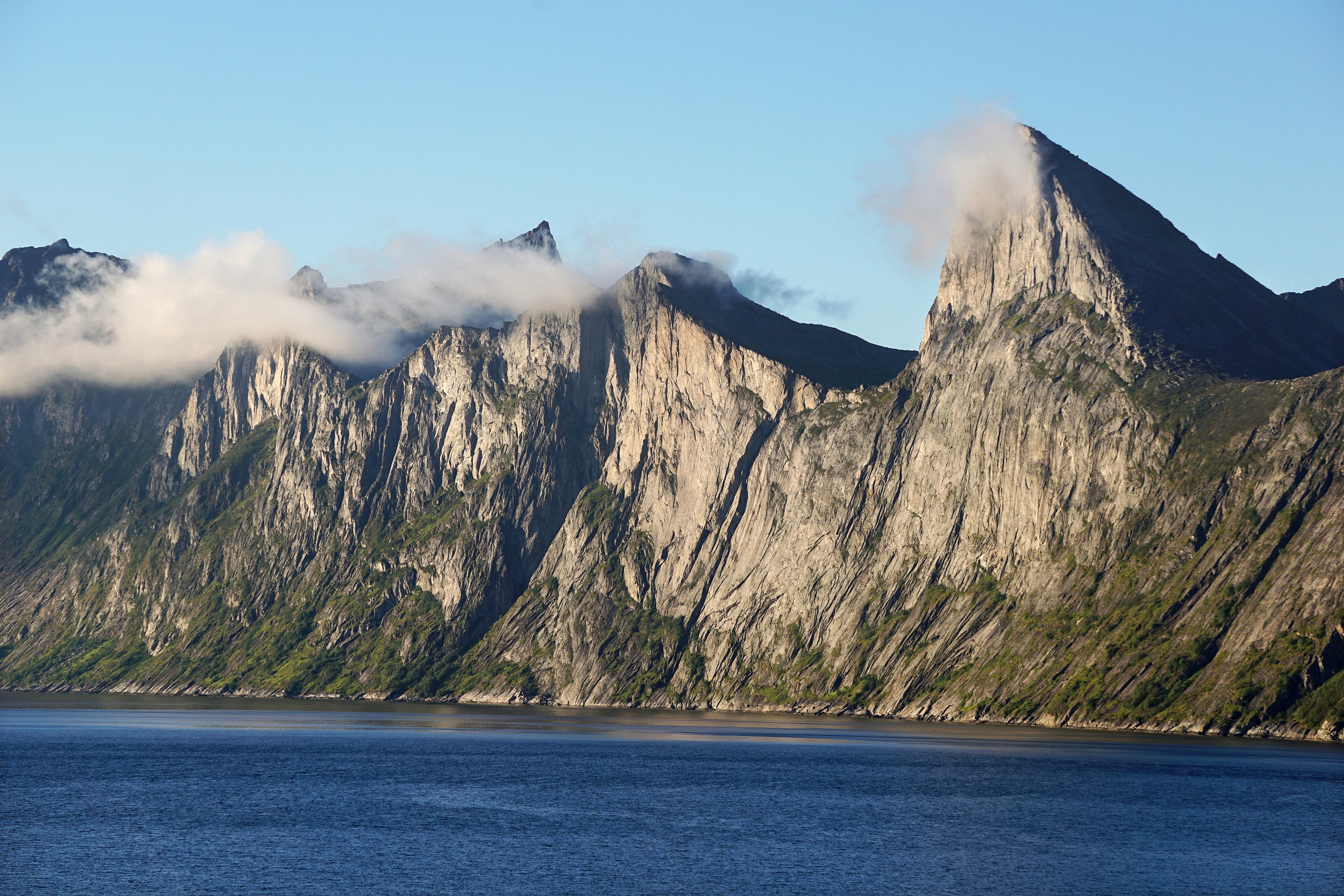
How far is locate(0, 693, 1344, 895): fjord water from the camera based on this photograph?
79.8m

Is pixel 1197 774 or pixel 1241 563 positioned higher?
pixel 1241 563

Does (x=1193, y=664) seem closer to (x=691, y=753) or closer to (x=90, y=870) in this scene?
(x=691, y=753)

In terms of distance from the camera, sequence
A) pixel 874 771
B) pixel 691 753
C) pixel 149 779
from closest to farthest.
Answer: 1. pixel 149 779
2. pixel 874 771
3. pixel 691 753

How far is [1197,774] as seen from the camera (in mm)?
128500

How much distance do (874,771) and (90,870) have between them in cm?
7656

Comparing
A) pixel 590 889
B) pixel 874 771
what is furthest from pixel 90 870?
pixel 874 771

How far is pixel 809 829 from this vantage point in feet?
323

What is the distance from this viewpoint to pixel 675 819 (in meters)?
103

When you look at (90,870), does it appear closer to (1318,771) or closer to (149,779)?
(149,779)

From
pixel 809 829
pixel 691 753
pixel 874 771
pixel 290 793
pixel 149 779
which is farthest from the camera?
pixel 691 753

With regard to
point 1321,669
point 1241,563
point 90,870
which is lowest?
point 90,870

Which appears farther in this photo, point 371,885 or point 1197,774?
point 1197,774

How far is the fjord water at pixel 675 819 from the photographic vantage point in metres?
79.8

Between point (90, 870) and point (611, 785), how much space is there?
168ft
